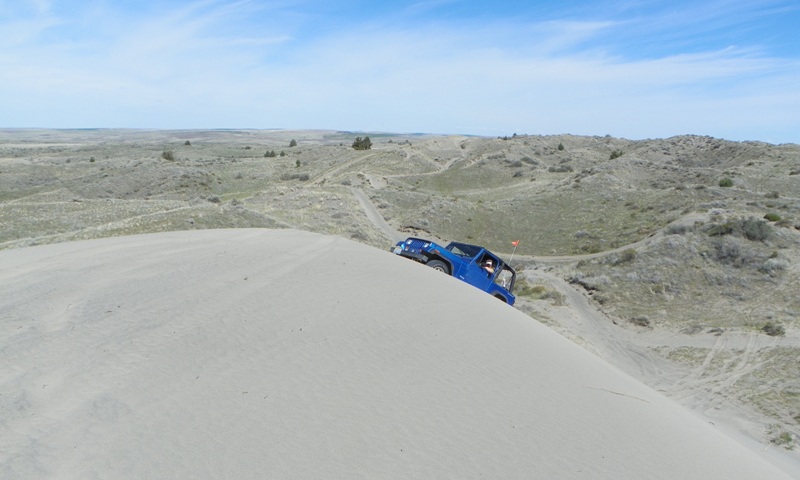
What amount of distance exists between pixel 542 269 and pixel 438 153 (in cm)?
6252

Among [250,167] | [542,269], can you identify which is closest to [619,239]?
[542,269]

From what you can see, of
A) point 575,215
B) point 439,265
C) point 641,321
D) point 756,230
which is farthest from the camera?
point 575,215

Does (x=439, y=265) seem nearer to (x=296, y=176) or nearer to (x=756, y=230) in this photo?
(x=756, y=230)

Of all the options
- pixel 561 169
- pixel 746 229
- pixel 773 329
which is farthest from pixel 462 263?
pixel 561 169

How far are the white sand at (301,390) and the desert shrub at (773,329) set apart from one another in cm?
1293

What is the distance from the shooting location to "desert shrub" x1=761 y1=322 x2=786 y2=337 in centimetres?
1807

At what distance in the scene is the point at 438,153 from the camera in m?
90.2

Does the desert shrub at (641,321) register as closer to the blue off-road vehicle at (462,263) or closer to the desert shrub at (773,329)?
the desert shrub at (773,329)

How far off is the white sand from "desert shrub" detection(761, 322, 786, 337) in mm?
12926

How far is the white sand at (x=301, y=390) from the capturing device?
446cm

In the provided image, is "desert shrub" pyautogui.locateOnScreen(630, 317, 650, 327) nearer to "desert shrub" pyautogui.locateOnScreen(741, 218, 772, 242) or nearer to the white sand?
"desert shrub" pyautogui.locateOnScreen(741, 218, 772, 242)

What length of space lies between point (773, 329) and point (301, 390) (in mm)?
19663

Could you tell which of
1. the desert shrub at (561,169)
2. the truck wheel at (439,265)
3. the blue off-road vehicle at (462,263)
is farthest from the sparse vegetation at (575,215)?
the truck wheel at (439,265)

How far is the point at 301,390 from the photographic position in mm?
5688
